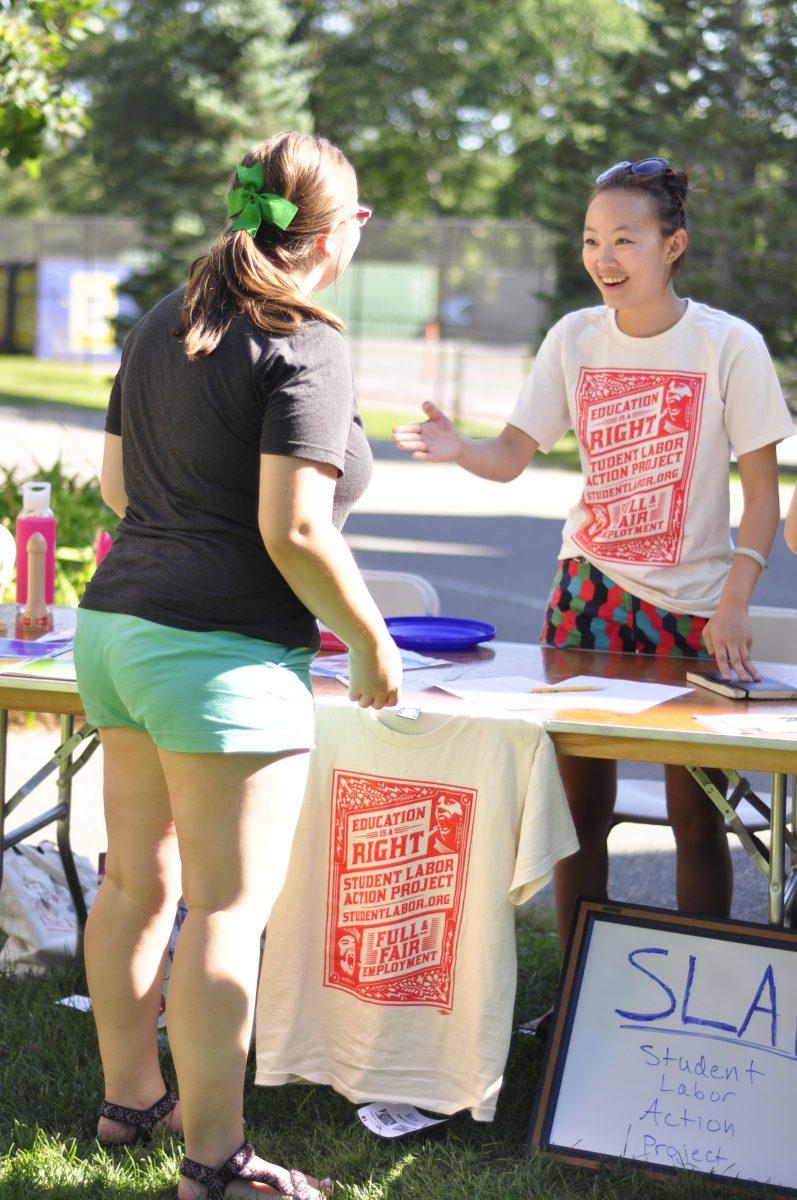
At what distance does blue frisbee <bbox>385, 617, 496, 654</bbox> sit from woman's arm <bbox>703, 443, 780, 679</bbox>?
567 mm

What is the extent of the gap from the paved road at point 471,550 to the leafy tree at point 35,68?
160 cm

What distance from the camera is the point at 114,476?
105 inches

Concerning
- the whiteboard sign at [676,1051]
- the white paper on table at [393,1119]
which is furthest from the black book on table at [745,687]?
the white paper on table at [393,1119]

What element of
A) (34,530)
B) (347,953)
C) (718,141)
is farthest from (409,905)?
(718,141)

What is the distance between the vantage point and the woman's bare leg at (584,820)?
10.7 feet

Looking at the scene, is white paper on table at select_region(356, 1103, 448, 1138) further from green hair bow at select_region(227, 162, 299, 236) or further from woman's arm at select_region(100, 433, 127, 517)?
green hair bow at select_region(227, 162, 299, 236)

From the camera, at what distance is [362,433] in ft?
8.17

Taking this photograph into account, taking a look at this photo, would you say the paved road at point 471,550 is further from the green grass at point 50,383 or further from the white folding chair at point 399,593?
the green grass at point 50,383

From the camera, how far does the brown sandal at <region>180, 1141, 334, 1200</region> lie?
8.20ft

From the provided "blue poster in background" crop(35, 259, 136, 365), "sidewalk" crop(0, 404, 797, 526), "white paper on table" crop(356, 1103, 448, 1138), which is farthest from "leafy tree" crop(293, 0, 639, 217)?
"white paper on table" crop(356, 1103, 448, 1138)

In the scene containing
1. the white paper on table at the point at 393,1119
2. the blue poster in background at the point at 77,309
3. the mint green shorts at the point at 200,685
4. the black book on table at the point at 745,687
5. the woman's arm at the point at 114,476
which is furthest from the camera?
the blue poster in background at the point at 77,309

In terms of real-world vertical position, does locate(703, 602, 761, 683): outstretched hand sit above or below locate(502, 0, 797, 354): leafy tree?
below

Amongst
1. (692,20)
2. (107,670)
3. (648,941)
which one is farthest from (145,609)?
(692,20)

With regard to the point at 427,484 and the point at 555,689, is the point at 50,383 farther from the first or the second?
the point at 555,689
